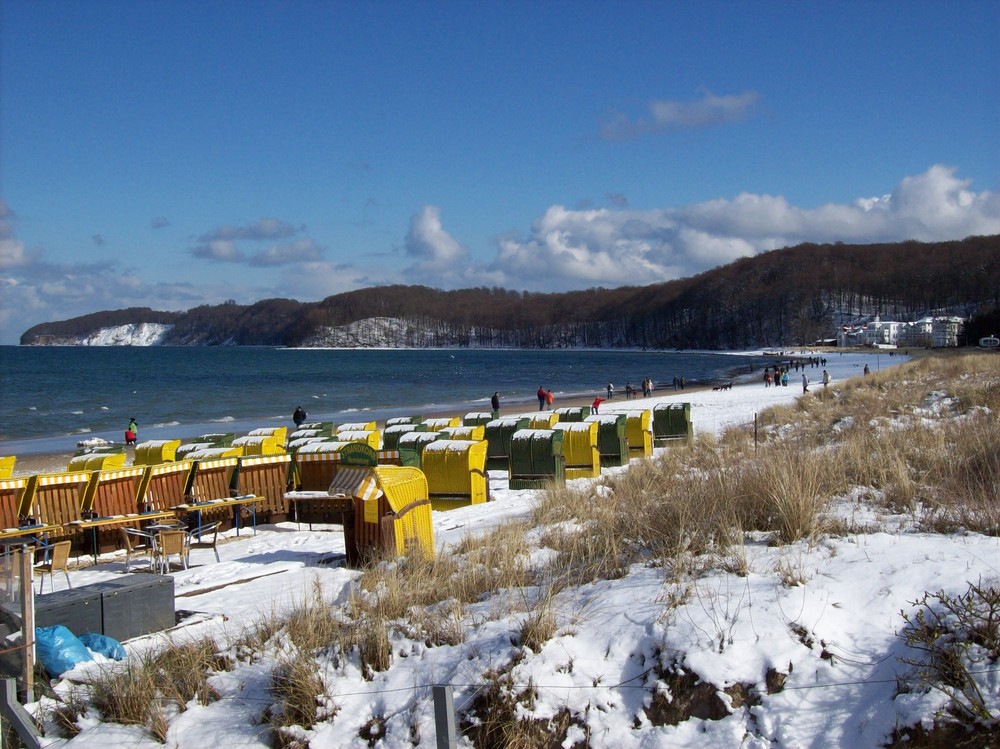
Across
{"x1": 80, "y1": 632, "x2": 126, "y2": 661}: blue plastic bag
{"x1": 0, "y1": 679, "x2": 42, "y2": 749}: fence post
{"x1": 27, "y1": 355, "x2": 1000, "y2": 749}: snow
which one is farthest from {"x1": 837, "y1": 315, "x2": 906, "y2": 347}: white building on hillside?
{"x1": 0, "y1": 679, "x2": 42, "y2": 749}: fence post

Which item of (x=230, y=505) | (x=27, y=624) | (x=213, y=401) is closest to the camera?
(x=27, y=624)

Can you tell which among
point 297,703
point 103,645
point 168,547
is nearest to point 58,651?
point 103,645

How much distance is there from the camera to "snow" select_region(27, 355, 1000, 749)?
394 centimetres

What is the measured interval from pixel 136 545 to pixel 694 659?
9323 millimetres

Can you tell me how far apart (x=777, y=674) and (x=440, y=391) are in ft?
210

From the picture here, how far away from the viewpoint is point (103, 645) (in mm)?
5750

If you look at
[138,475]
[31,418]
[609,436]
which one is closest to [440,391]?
[31,418]

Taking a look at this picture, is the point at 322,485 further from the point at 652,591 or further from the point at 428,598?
the point at 652,591

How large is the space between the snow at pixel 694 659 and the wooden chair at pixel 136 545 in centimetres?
504

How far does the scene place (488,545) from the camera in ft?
22.7

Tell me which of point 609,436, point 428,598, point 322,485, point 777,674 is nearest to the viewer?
point 777,674

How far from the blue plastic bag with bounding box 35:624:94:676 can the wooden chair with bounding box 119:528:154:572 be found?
4.43m

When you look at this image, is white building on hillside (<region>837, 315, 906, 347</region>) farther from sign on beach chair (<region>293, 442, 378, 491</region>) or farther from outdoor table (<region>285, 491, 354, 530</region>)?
outdoor table (<region>285, 491, 354, 530</region>)

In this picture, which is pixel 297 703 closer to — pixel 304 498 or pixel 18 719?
pixel 18 719
